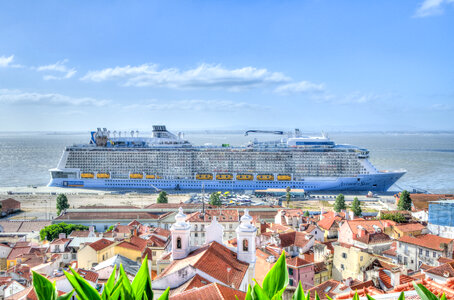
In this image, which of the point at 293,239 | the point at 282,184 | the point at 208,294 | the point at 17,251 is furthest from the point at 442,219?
the point at 282,184

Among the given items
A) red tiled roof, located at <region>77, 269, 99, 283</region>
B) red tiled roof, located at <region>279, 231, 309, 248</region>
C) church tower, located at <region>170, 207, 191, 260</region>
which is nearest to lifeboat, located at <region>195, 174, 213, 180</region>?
red tiled roof, located at <region>279, 231, 309, 248</region>

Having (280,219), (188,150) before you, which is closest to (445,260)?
(280,219)

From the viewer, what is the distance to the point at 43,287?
3322mm

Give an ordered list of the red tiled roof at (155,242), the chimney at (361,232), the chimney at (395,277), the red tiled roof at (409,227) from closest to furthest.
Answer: the chimney at (395,277) → the chimney at (361,232) → the red tiled roof at (155,242) → the red tiled roof at (409,227)

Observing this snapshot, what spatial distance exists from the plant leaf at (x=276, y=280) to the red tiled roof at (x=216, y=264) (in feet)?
43.8

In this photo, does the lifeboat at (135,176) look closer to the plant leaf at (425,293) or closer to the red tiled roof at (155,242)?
the red tiled roof at (155,242)

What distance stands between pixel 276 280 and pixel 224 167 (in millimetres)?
81810

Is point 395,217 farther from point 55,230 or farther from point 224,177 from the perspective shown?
point 224,177

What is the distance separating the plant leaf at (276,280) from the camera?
11.4 feet

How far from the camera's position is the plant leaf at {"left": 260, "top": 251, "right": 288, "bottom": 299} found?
137 inches

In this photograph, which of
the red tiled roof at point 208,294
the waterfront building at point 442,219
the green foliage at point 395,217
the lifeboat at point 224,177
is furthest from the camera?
the lifeboat at point 224,177

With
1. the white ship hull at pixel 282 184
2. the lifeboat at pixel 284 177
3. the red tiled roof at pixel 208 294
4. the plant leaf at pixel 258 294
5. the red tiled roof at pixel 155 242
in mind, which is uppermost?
the plant leaf at pixel 258 294

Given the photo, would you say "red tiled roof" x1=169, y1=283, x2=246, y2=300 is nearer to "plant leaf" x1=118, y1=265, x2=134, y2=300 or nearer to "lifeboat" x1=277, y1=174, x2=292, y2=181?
"plant leaf" x1=118, y1=265, x2=134, y2=300

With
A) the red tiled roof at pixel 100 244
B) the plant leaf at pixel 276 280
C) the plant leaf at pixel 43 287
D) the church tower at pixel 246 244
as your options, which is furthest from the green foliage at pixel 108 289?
the red tiled roof at pixel 100 244
